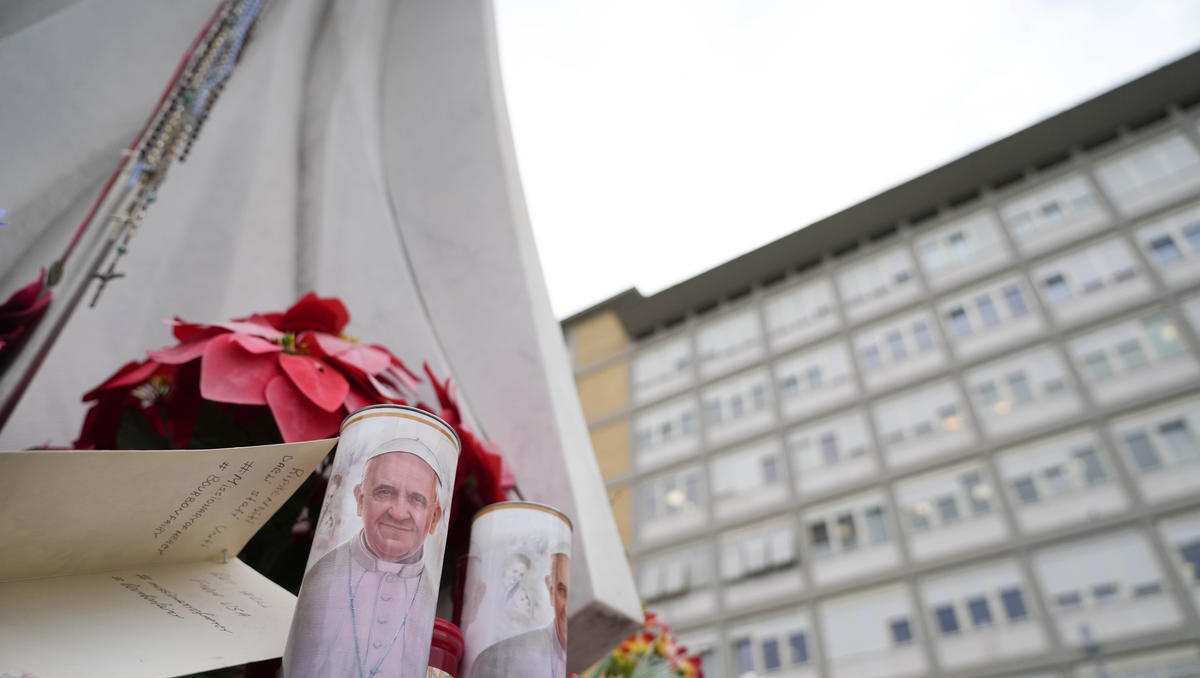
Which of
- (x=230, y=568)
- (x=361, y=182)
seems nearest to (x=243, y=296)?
(x=361, y=182)

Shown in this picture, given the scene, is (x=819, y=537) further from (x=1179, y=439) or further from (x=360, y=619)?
(x=360, y=619)

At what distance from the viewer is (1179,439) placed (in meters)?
10.0

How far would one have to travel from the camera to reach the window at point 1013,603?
9.81 meters

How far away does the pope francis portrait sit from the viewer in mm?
443

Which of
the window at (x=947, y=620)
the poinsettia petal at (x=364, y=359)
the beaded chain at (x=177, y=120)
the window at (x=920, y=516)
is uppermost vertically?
the window at (x=920, y=516)

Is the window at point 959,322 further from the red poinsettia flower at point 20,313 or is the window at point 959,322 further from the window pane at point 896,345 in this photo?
the red poinsettia flower at point 20,313

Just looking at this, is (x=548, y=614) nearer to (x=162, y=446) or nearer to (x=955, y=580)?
(x=162, y=446)

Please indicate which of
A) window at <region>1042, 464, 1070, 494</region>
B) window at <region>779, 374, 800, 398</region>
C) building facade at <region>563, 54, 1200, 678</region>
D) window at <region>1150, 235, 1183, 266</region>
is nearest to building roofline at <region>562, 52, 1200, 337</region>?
building facade at <region>563, 54, 1200, 678</region>

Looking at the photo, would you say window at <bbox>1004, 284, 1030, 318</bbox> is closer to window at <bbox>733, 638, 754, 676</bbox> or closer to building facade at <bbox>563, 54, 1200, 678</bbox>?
building facade at <bbox>563, 54, 1200, 678</bbox>

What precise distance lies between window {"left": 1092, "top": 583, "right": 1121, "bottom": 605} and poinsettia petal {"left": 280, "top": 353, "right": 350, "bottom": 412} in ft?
36.8

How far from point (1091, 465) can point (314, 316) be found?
11878 millimetres

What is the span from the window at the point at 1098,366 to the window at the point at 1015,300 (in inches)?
45.5

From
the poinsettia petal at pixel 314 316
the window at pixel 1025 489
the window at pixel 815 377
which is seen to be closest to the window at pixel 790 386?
the window at pixel 815 377

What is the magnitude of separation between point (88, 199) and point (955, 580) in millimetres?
11412
